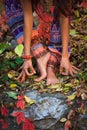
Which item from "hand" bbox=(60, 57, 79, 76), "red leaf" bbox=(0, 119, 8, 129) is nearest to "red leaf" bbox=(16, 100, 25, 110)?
"red leaf" bbox=(0, 119, 8, 129)

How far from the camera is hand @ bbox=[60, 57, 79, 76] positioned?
3229mm

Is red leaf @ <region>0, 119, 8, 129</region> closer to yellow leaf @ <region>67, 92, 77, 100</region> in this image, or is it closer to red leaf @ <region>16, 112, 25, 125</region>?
red leaf @ <region>16, 112, 25, 125</region>

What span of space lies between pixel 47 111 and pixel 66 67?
0.42 metres

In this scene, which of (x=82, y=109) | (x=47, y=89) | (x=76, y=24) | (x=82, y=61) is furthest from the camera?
(x=76, y=24)

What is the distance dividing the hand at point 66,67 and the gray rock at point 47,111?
0.28 metres

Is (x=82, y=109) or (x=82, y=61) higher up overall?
(x=82, y=61)

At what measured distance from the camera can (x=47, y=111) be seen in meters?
3.00

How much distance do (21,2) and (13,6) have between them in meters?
0.19

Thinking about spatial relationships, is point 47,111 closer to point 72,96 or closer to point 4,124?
point 72,96

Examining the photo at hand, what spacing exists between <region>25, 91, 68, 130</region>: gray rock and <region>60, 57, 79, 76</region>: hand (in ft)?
0.91

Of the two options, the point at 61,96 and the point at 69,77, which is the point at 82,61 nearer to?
the point at 69,77

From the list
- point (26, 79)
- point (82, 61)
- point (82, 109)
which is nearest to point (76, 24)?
point (82, 61)

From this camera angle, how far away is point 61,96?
3.05 metres

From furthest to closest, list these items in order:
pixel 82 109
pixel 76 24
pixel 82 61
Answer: pixel 76 24, pixel 82 61, pixel 82 109
